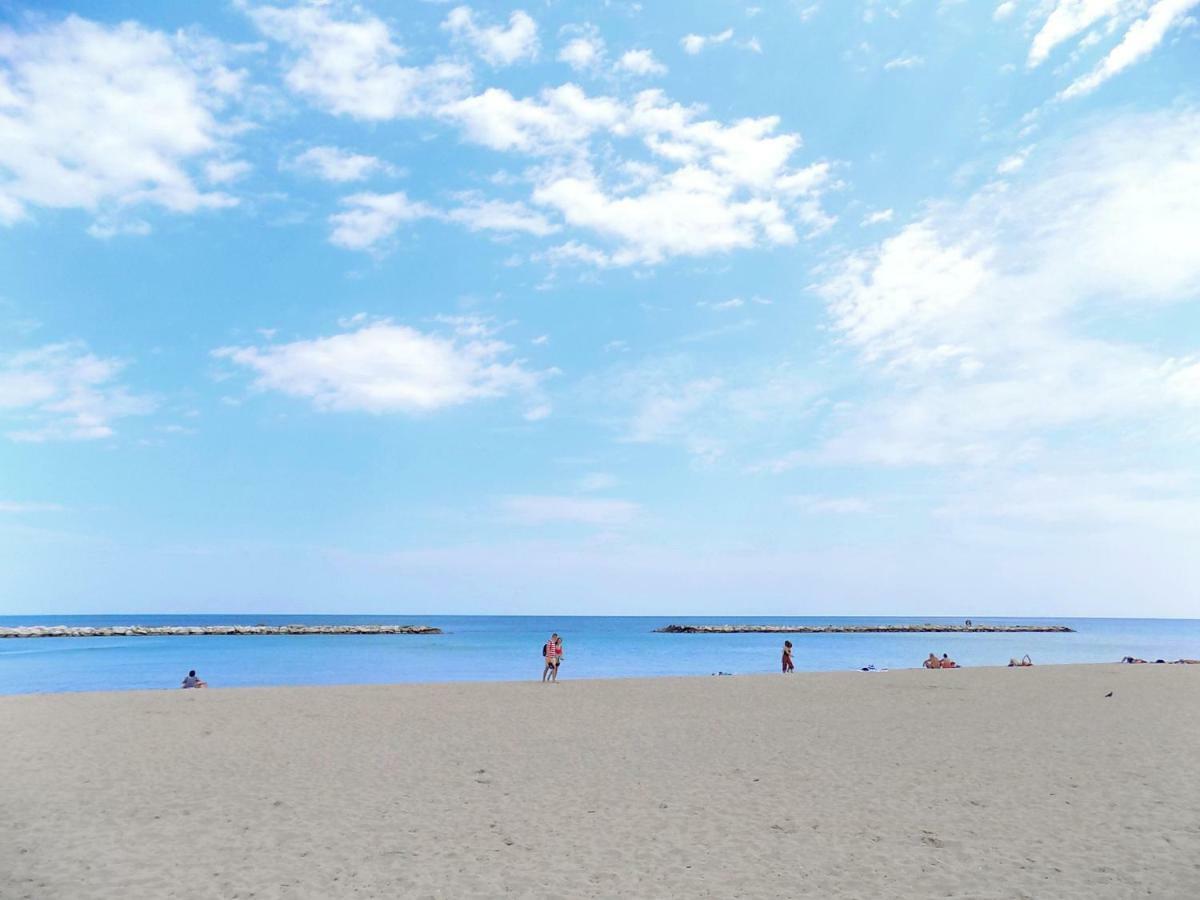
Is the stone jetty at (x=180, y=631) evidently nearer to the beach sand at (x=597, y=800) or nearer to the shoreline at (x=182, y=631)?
the shoreline at (x=182, y=631)

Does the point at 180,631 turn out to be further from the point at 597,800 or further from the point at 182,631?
the point at 597,800

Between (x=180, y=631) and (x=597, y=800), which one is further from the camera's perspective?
(x=180, y=631)

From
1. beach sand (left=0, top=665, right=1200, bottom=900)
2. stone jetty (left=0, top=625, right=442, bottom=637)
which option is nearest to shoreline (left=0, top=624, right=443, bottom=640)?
stone jetty (left=0, top=625, right=442, bottom=637)

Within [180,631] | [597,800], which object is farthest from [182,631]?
[597,800]

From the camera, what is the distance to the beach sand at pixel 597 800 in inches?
329

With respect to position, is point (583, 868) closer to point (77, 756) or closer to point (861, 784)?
point (861, 784)

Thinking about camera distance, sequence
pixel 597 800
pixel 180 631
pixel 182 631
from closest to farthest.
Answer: pixel 597 800 < pixel 180 631 < pixel 182 631

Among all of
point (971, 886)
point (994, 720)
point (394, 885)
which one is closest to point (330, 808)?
point (394, 885)

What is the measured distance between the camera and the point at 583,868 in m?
8.70

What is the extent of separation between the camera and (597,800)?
11.6 m

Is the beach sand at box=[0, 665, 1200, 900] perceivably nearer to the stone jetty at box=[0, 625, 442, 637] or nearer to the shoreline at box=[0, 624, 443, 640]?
the shoreline at box=[0, 624, 443, 640]

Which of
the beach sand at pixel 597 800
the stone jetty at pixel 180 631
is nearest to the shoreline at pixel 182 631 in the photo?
the stone jetty at pixel 180 631

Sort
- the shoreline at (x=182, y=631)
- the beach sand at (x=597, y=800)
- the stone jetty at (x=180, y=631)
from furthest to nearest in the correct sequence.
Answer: the stone jetty at (x=180, y=631)
the shoreline at (x=182, y=631)
the beach sand at (x=597, y=800)

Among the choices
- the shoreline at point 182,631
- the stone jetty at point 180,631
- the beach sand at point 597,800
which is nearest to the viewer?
the beach sand at point 597,800
